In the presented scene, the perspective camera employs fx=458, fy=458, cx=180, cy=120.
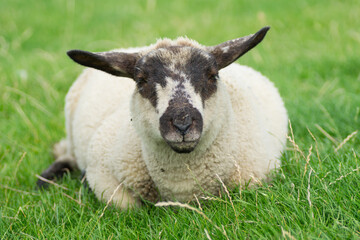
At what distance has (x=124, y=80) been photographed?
15.5 ft

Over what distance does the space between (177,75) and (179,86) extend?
0.10 m

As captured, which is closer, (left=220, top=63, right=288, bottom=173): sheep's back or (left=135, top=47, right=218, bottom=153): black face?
(left=135, top=47, right=218, bottom=153): black face

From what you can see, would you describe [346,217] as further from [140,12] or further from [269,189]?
[140,12]

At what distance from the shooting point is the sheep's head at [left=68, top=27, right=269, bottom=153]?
2859 mm

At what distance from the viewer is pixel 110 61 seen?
336cm

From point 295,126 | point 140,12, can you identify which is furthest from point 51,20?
point 295,126

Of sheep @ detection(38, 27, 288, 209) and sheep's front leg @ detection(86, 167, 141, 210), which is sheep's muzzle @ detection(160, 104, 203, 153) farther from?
sheep's front leg @ detection(86, 167, 141, 210)

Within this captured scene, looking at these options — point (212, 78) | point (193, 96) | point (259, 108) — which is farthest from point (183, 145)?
point (259, 108)

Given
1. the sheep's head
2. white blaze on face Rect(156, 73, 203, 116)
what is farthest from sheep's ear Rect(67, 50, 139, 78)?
white blaze on face Rect(156, 73, 203, 116)

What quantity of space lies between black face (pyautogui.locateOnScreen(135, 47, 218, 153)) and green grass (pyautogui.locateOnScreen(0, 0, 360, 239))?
535 millimetres

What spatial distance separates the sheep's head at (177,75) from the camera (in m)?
2.86

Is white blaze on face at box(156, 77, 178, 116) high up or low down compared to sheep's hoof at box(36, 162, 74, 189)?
up

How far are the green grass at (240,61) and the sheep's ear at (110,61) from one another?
3.47 ft

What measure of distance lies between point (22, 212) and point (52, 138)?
7.41 ft
